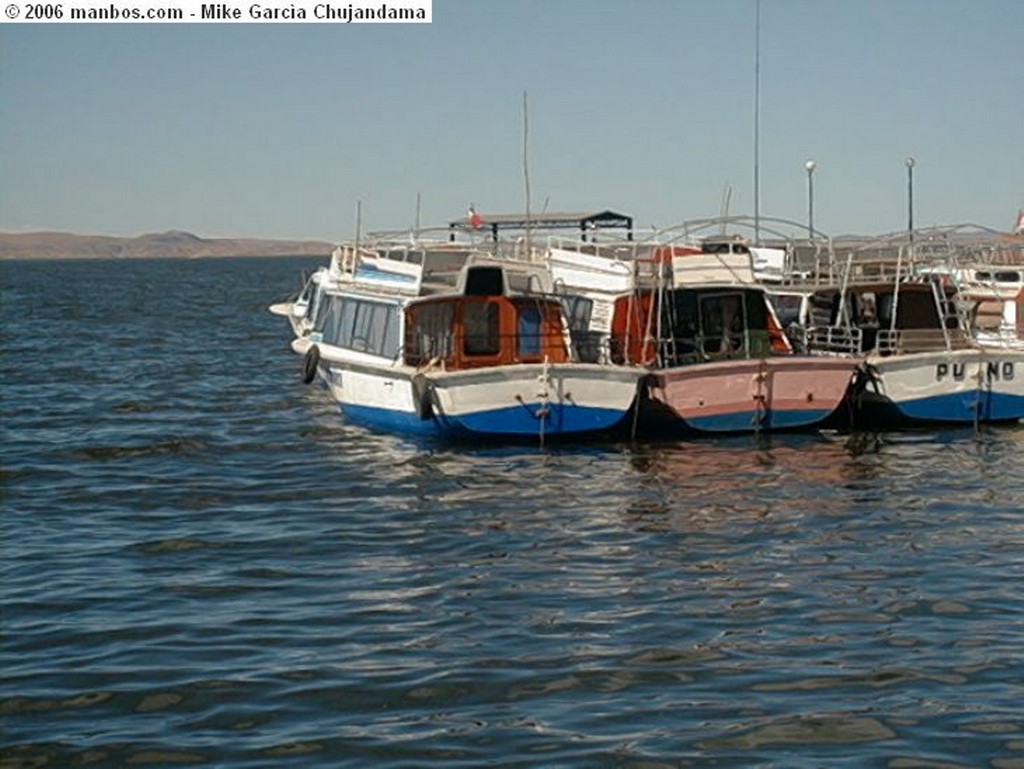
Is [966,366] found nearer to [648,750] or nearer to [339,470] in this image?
[339,470]

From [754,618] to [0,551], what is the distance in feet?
28.8

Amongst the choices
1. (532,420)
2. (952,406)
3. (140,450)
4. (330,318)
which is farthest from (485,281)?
(952,406)

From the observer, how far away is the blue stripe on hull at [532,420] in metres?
25.2

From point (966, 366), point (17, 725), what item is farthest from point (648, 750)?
point (966, 366)

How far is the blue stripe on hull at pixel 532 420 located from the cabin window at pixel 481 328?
6.87 ft

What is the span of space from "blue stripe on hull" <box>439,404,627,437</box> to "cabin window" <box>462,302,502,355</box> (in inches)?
82.5

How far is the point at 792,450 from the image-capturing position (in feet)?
82.9

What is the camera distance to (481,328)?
27.2 meters

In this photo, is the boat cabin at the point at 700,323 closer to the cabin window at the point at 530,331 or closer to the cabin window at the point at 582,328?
the cabin window at the point at 582,328

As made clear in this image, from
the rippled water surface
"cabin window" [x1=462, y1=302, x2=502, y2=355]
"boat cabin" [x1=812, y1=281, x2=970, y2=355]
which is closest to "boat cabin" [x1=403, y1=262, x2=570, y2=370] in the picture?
"cabin window" [x1=462, y1=302, x2=502, y2=355]

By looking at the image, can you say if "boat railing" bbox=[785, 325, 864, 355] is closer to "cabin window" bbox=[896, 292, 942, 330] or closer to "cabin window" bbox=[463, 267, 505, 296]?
"cabin window" bbox=[896, 292, 942, 330]

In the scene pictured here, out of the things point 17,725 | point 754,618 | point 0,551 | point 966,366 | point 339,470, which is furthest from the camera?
point 966,366

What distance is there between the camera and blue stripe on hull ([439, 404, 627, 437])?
2525 centimetres

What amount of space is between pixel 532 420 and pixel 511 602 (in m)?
10.1
